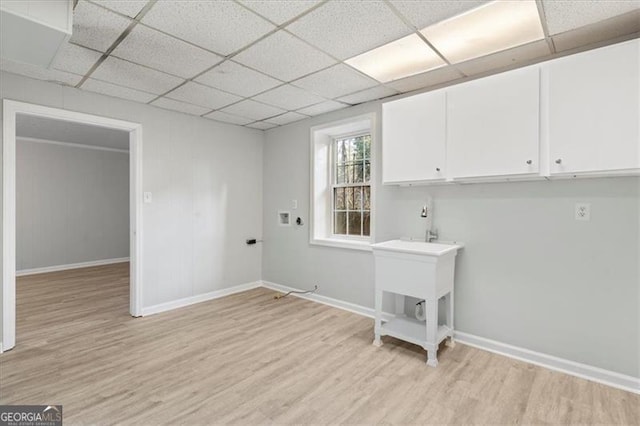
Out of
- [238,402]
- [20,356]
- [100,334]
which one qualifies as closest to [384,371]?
[238,402]

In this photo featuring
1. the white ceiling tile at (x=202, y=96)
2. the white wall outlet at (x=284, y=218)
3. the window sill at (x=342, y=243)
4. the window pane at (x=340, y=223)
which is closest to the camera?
the white ceiling tile at (x=202, y=96)

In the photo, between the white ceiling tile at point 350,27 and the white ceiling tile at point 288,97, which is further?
A: the white ceiling tile at point 288,97

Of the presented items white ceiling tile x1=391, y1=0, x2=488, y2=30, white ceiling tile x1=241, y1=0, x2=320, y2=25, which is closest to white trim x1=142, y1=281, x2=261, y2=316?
white ceiling tile x1=241, y1=0, x2=320, y2=25

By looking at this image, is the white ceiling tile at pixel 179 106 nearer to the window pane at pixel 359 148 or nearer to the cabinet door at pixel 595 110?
the window pane at pixel 359 148

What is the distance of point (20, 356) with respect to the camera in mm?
2619

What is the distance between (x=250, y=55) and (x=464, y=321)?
9.90 ft

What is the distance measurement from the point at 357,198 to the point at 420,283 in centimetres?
169

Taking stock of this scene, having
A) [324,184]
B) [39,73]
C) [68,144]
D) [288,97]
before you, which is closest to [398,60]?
[288,97]

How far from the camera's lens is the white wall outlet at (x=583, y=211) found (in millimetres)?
2311

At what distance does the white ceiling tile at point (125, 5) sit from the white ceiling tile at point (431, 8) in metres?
1.51

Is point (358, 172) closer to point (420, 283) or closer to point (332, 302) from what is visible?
point (332, 302)

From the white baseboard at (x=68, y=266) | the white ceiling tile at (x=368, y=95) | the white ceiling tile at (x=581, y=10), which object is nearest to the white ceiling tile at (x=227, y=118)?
the white ceiling tile at (x=368, y=95)

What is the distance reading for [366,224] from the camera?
3.96 m

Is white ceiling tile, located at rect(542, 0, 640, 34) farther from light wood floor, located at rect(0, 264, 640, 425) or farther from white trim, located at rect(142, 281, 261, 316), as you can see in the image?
white trim, located at rect(142, 281, 261, 316)
